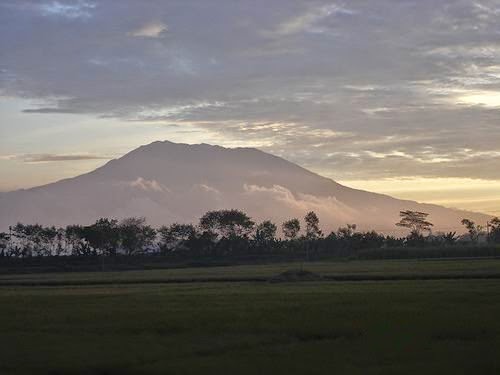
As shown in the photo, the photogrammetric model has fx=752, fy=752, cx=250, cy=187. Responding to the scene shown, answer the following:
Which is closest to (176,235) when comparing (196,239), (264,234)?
(196,239)

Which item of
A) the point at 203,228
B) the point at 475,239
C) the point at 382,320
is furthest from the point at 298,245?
the point at 382,320

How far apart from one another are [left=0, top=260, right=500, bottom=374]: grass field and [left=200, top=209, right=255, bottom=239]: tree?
76.7 m

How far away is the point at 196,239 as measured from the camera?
10438 centimetres

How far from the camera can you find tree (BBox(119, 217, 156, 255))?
3947 inches

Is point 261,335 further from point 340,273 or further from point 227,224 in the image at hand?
point 227,224

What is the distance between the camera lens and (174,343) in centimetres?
1962

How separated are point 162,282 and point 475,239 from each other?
263ft

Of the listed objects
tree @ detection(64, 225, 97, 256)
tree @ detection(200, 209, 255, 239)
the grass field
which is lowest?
the grass field

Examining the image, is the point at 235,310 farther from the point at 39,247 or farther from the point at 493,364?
the point at 39,247

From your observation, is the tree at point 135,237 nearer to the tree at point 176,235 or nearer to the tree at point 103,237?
the tree at point 103,237

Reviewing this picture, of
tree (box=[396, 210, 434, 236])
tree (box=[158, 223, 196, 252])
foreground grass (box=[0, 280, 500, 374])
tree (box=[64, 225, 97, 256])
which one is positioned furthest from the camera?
tree (box=[396, 210, 434, 236])

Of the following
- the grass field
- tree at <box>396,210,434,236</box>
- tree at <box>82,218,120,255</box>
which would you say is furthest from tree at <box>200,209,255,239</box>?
the grass field

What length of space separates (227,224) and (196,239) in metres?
7.64

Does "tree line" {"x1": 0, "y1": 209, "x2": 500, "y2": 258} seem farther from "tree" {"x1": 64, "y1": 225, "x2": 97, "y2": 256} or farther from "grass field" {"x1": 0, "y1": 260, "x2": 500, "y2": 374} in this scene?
"grass field" {"x1": 0, "y1": 260, "x2": 500, "y2": 374}
